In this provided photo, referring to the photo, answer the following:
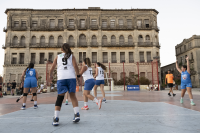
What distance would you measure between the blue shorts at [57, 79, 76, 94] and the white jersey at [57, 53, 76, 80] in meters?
0.09

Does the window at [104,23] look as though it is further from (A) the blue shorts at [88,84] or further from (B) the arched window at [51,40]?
(A) the blue shorts at [88,84]

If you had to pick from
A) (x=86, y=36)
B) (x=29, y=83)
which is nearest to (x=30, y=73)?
(x=29, y=83)

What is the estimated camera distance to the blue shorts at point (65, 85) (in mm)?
3807

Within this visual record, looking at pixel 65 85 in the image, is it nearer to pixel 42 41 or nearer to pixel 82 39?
pixel 82 39

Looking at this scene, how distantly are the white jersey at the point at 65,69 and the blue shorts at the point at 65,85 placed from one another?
9cm

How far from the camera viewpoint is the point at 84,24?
140 ft

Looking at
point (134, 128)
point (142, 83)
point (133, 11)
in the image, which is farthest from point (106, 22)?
point (134, 128)

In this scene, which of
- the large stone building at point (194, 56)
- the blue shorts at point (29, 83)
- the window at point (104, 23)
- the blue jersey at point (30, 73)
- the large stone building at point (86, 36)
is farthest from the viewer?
the large stone building at point (194, 56)

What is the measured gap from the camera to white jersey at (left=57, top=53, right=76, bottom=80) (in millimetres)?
3865

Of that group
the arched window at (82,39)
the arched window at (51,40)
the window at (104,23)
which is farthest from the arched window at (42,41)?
the window at (104,23)

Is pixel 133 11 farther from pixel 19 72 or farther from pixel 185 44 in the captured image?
pixel 19 72

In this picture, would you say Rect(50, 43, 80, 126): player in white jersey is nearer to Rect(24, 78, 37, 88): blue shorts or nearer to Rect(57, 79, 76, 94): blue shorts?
Rect(57, 79, 76, 94): blue shorts

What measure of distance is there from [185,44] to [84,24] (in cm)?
3145

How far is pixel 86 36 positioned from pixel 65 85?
39.1 meters
